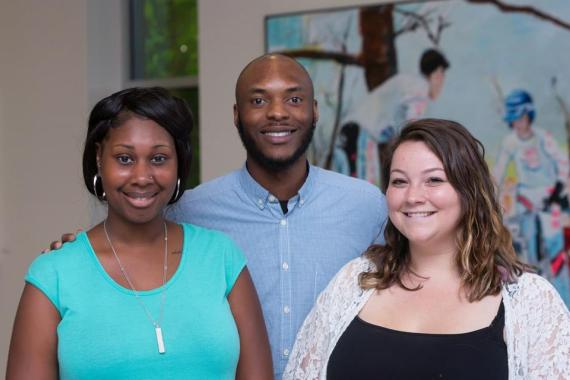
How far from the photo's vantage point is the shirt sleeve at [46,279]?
1724mm

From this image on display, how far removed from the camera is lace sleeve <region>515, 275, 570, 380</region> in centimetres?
174

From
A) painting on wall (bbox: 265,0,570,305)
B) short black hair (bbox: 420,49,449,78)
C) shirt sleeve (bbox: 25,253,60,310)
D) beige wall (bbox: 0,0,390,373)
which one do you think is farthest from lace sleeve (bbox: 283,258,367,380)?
beige wall (bbox: 0,0,390,373)

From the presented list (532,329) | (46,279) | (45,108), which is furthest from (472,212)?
(45,108)

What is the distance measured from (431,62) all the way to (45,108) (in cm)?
224

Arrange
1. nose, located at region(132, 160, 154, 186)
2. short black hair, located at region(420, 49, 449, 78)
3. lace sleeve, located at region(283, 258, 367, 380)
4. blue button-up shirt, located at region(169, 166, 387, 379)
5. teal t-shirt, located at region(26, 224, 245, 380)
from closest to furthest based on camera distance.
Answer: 1. teal t-shirt, located at region(26, 224, 245, 380)
2. nose, located at region(132, 160, 154, 186)
3. lace sleeve, located at region(283, 258, 367, 380)
4. blue button-up shirt, located at region(169, 166, 387, 379)
5. short black hair, located at region(420, 49, 449, 78)

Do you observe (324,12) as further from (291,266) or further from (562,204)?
(291,266)

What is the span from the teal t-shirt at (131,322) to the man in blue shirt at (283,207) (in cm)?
39

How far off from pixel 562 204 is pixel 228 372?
229 centimetres

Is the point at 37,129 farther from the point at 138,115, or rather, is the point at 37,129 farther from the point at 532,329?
the point at 532,329

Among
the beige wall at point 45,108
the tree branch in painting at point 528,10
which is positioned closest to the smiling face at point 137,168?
the tree branch in painting at point 528,10

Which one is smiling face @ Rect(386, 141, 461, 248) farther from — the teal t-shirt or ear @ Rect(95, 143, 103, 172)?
ear @ Rect(95, 143, 103, 172)

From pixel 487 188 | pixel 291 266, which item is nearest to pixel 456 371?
pixel 487 188

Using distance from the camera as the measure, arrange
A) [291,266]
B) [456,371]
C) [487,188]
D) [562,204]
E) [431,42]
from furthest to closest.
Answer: [431,42]
[562,204]
[291,266]
[487,188]
[456,371]

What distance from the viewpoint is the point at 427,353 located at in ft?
5.82
